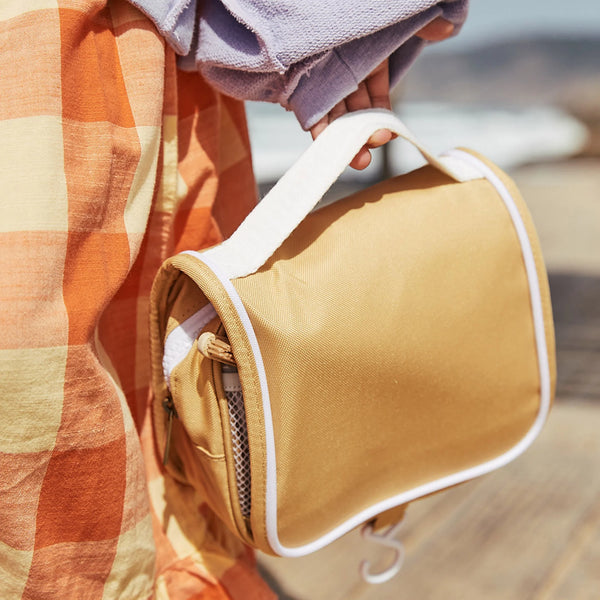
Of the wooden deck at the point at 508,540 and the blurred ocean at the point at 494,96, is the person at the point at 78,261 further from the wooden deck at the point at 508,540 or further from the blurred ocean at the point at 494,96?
the blurred ocean at the point at 494,96

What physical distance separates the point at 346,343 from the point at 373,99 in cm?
23

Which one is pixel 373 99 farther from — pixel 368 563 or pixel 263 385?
pixel 368 563

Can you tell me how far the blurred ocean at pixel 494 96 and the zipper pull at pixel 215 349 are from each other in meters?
3.47

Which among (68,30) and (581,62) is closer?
(68,30)

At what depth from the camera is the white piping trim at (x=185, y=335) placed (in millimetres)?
581

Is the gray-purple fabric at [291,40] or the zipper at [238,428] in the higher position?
the gray-purple fabric at [291,40]

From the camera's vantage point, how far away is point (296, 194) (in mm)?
593

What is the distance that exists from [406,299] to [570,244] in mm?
2631

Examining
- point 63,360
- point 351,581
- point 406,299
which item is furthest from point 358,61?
point 351,581

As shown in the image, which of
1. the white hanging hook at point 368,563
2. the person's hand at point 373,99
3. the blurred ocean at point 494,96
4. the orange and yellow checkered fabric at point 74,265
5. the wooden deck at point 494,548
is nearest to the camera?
the orange and yellow checkered fabric at point 74,265

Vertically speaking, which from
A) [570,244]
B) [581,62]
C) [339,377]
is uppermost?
[339,377]

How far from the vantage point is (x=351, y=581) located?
1.17m

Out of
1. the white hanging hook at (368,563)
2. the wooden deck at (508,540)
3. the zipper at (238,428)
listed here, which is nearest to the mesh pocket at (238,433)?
the zipper at (238,428)

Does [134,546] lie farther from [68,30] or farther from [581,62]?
[581,62]
